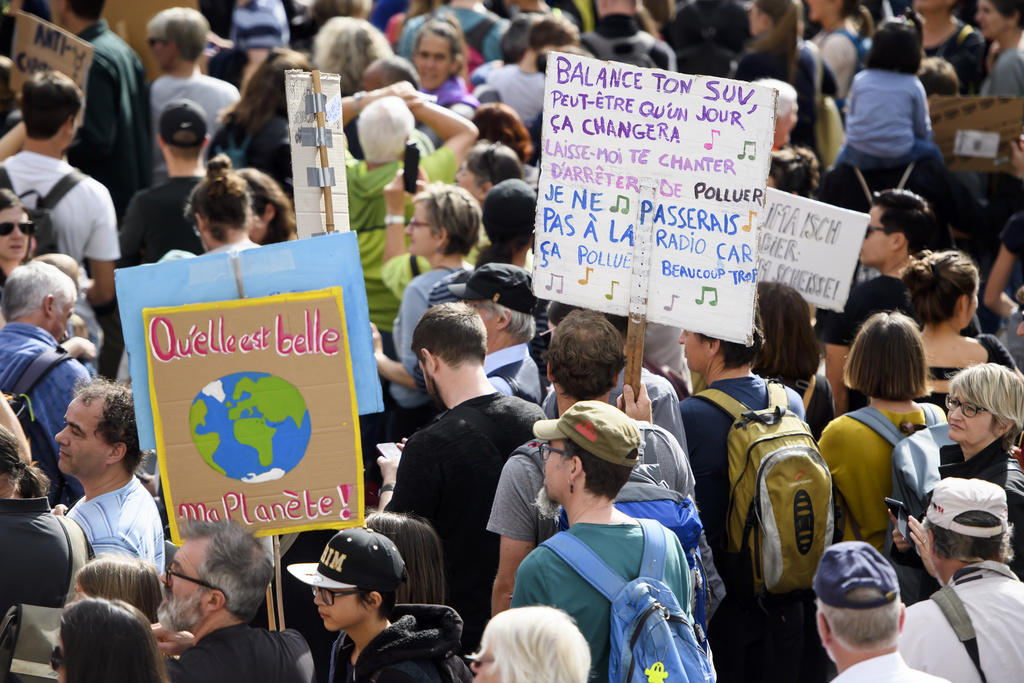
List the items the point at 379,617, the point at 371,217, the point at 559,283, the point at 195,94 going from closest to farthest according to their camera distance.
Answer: the point at 379,617
the point at 559,283
the point at 371,217
the point at 195,94

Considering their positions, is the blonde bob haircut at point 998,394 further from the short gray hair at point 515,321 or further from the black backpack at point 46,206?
the black backpack at point 46,206

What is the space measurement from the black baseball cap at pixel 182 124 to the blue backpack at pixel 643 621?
479cm

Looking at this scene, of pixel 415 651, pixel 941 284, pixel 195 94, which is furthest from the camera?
pixel 195 94

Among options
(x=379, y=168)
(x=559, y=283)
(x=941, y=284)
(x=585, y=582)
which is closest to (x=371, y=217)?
(x=379, y=168)

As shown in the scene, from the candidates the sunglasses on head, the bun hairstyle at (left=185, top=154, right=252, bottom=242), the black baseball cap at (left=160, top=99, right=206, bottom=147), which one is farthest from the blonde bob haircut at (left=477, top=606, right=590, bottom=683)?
the black baseball cap at (left=160, top=99, right=206, bottom=147)

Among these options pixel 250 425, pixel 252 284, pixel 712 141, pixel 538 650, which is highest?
pixel 712 141

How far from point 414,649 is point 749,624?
1.88 meters

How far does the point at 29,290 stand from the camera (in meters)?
5.18

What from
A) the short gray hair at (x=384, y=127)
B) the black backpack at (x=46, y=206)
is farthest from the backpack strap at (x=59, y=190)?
the short gray hair at (x=384, y=127)

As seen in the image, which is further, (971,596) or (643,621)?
(971,596)

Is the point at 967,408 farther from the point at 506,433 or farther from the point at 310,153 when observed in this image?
the point at 310,153

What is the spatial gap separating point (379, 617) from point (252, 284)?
1236 millimetres

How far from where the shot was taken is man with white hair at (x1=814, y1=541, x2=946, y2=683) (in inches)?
114

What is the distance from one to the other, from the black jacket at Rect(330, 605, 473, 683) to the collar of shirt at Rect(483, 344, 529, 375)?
1592 mm
